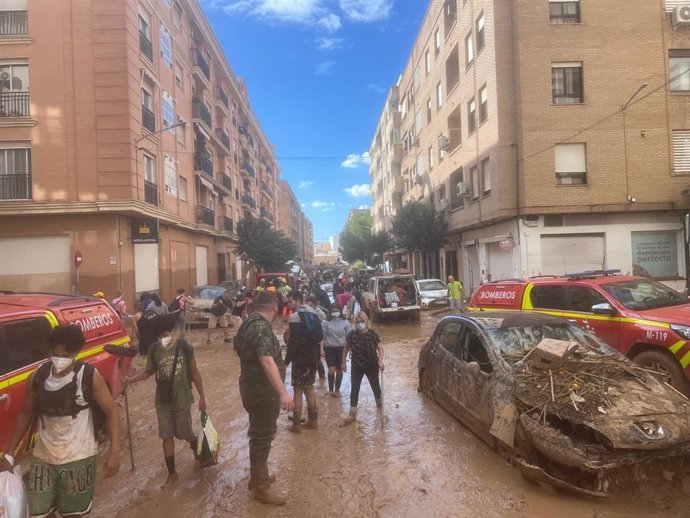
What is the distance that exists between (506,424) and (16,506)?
364 cm

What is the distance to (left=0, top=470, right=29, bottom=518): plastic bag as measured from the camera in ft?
8.12

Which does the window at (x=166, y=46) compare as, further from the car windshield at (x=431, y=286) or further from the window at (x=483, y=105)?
the car windshield at (x=431, y=286)

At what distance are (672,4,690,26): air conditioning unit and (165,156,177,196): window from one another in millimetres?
21116

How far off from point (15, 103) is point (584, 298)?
19.7 meters

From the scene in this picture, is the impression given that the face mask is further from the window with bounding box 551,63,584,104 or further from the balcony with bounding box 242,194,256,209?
the balcony with bounding box 242,194,256,209

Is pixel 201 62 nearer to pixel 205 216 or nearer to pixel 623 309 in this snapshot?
pixel 205 216

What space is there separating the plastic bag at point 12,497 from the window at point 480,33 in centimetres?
2045

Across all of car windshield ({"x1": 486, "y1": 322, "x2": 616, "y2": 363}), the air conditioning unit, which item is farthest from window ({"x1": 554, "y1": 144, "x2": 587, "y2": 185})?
car windshield ({"x1": 486, "y1": 322, "x2": 616, "y2": 363})

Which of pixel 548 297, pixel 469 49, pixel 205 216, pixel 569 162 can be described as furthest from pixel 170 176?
pixel 548 297

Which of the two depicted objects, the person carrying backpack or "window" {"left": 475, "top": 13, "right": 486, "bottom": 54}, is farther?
"window" {"left": 475, "top": 13, "right": 486, "bottom": 54}

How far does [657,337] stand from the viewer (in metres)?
5.88

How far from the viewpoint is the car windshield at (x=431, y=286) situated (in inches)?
844

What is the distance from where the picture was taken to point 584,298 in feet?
24.2

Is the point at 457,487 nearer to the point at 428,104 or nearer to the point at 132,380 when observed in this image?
the point at 132,380
